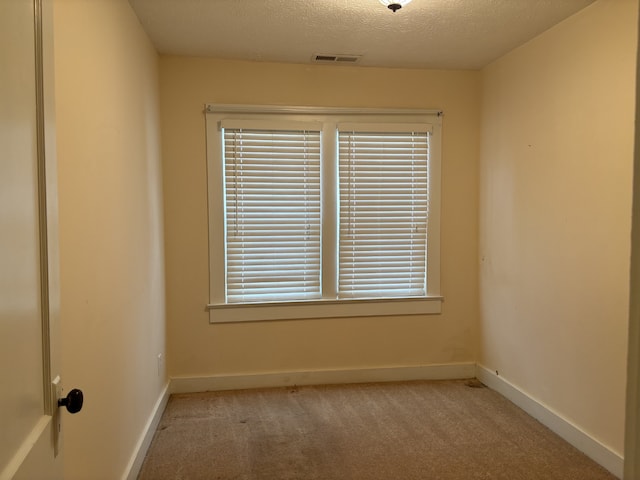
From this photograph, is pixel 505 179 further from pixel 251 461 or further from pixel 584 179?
pixel 251 461

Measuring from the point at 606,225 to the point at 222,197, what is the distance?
8.30ft

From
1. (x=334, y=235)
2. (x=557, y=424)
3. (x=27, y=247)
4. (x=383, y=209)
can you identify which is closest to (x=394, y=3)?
(x=383, y=209)

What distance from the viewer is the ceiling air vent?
3.37 m

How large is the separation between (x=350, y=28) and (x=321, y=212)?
1359 mm

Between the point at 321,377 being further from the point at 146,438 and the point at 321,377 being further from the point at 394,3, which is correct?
the point at 394,3

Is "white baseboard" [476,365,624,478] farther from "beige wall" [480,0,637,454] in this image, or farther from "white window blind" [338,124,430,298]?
"white window blind" [338,124,430,298]

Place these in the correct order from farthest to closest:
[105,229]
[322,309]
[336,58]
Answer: [322,309], [336,58], [105,229]

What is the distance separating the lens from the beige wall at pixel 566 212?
7.82 ft

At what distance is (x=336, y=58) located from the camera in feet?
11.2

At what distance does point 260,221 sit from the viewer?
3553 millimetres

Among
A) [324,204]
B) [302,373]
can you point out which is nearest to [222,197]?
[324,204]

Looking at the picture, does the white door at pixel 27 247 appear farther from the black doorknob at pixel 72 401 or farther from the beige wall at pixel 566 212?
the beige wall at pixel 566 212

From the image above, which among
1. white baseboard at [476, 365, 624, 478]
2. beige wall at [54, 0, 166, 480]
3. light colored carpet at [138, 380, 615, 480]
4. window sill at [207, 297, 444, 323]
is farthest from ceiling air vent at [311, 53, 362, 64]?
white baseboard at [476, 365, 624, 478]

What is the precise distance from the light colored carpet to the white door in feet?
5.41
